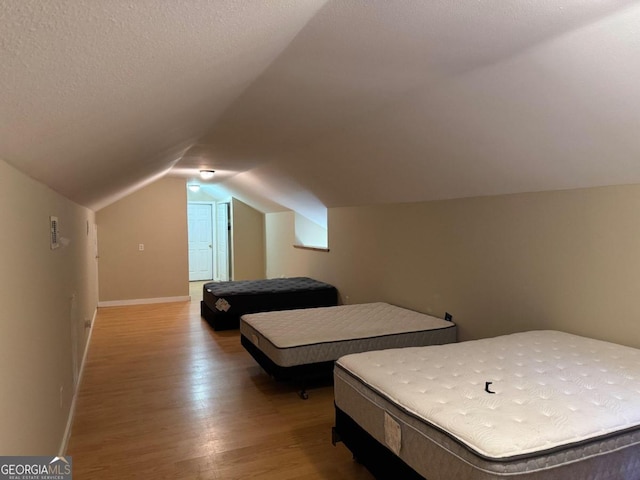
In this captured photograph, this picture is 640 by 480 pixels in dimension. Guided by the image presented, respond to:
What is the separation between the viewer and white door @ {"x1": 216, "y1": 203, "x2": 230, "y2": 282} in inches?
388

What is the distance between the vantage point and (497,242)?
10.8ft

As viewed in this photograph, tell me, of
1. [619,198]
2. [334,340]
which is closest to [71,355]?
[334,340]

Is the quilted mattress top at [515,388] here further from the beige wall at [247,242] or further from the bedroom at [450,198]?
the beige wall at [247,242]

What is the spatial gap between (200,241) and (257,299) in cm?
570

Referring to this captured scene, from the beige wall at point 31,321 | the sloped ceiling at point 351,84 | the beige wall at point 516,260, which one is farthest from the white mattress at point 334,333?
the beige wall at point 31,321

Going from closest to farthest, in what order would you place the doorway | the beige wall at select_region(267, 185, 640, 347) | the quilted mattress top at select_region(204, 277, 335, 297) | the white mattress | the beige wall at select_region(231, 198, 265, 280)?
the beige wall at select_region(267, 185, 640, 347) < the white mattress < the quilted mattress top at select_region(204, 277, 335, 297) < the beige wall at select_region(231, 198, 265, 280) < the doorway

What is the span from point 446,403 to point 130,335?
4.63m

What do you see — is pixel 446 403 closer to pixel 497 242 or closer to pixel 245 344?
pixel 497 242

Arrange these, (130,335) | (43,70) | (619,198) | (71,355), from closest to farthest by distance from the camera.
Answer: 1. (43,70)
2. (619,198)
3. (71,355)
4. (130,335)

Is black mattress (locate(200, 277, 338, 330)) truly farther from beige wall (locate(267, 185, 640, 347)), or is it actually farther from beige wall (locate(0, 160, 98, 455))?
beige wall (locate(0, 160, 98, 455))

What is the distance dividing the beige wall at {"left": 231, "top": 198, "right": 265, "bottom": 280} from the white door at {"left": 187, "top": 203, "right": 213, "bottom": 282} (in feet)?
4.92

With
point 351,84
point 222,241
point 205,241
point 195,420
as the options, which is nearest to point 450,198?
point 351,84

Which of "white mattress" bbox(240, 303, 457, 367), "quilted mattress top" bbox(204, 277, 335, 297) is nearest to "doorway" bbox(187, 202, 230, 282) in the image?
"quilted mattress top" bbox(204, 277, 335, 297)

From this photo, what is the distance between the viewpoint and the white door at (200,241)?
10.5 metres
